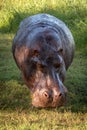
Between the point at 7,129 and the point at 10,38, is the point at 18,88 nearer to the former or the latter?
the point at 7,129

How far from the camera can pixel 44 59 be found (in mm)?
5035

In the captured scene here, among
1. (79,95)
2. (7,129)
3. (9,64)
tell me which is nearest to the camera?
(7,129)

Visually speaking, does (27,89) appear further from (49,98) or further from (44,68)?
(49,98)

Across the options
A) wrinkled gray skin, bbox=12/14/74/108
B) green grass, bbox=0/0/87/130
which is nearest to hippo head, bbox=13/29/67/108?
wrinkled gray skin, bbox=12/14/74/108

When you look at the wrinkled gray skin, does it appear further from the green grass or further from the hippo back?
the green grass

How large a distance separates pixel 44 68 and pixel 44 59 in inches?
4.4

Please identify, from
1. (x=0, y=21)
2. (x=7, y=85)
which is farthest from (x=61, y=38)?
(x=0, y=21)

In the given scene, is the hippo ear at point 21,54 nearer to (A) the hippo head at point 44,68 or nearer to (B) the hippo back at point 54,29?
(A) the hippo head at point 44,68

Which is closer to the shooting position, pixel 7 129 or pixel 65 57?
pixel 7 129

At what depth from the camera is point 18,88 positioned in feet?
23.9

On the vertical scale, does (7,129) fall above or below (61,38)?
below

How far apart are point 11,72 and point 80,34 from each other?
2.56 metres

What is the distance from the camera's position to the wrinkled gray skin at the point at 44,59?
16.0 feet

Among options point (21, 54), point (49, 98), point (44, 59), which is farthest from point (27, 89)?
point (49, 98)
